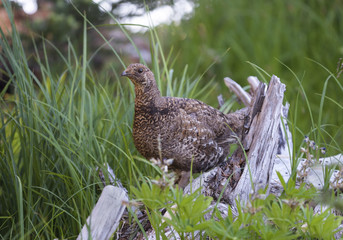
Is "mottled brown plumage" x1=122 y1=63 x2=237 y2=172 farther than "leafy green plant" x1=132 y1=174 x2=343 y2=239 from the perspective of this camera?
Yes

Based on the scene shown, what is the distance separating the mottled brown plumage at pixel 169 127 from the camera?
2861 mm

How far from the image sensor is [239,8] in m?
6.56

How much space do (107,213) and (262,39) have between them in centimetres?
450

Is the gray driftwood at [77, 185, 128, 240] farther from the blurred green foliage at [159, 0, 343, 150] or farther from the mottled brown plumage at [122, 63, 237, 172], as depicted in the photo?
the blurred green foliage at [159, 0, 343, 150]

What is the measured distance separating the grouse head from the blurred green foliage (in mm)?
2713

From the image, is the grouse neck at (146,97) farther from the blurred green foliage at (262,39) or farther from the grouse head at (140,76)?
the blurred green foliage at (262,39)

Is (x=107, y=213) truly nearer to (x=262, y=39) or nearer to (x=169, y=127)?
(x=169, y=127)

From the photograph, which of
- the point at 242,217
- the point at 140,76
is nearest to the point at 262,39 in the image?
the point at 140,76

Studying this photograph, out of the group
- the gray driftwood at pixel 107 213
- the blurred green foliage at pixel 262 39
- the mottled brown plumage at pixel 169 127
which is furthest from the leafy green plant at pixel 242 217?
the blurred green foliage at pixel 262 39

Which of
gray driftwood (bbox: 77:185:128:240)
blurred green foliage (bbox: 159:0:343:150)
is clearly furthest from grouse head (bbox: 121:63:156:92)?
blurred green foliage (bbox: 159:0:343:150)

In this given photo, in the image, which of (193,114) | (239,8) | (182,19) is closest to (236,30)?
(239,8)

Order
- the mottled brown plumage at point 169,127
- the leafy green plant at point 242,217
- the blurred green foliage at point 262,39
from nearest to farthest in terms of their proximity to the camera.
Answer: the leafy green plant at point 242,217 < the mottled brown plumage at point 169,127 < the blurred green foliage at point 262,39

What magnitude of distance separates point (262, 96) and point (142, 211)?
1.00 metres

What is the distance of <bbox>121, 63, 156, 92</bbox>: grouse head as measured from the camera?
2.87m
